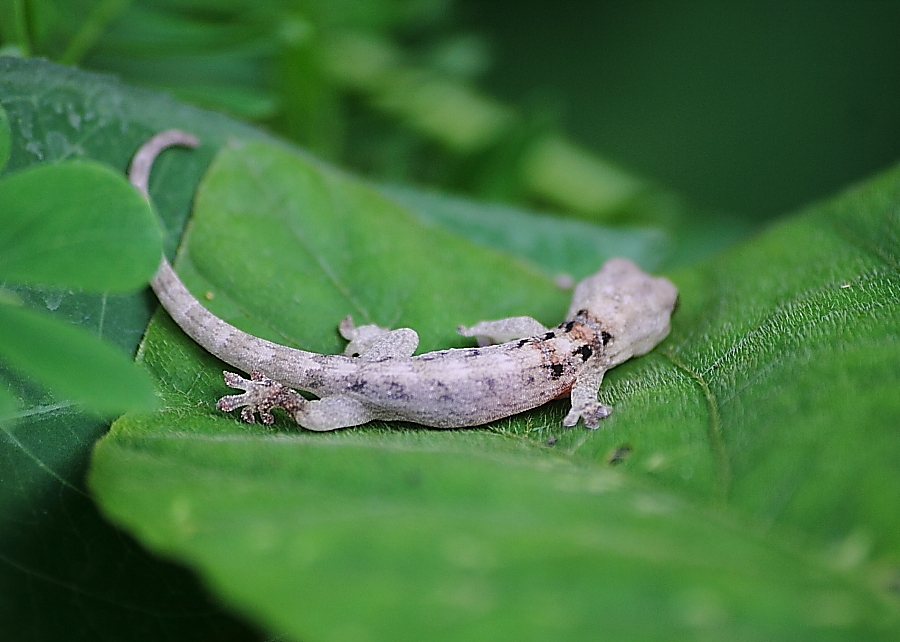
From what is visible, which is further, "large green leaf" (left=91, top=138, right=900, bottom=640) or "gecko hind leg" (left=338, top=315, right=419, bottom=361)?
"gecko hind leg" (left=338, top=315, right=419, bottom=361)

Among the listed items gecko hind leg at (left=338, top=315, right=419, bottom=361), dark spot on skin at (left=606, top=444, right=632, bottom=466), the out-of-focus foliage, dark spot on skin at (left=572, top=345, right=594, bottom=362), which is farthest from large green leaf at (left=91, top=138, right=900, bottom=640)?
the out-of-focus foliage

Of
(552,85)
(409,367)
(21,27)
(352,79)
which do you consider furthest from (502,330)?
(552,85)

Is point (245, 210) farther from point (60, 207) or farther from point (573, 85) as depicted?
point (573, 85)

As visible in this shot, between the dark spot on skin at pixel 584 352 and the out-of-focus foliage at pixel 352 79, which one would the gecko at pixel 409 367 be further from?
the out-of-focus foliage at pixel 352 79

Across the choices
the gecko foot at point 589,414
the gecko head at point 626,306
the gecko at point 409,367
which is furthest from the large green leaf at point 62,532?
the gecko head at point 626,306

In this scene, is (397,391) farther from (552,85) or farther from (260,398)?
(552,85)

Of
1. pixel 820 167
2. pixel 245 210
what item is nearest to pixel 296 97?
pixel 245 210

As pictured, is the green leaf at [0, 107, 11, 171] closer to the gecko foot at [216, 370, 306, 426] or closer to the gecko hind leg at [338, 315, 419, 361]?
the gecko foot at [216, 370, 306, 426]
